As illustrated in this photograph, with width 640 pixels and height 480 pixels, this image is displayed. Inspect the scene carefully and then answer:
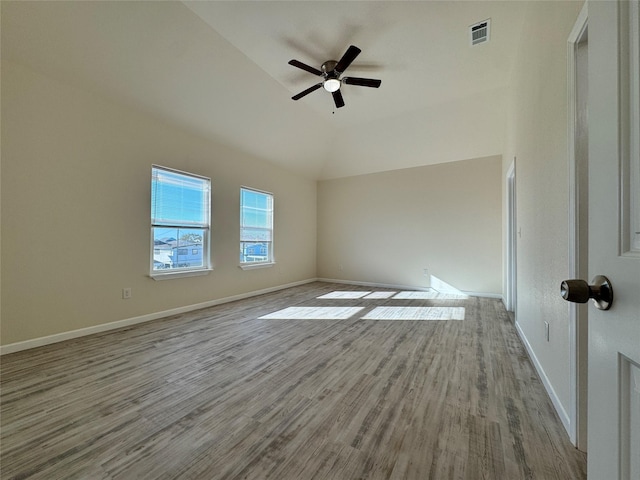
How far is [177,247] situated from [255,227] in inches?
63.7

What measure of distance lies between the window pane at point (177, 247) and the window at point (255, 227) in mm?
846

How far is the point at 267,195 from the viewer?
545 centimetres

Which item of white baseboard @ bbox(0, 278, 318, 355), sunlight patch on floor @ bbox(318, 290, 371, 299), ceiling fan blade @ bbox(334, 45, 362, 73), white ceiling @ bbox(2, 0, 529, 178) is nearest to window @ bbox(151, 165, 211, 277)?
white baseboard @ bbox(0, 278, 318, 355)

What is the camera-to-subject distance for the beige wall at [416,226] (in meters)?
4.96

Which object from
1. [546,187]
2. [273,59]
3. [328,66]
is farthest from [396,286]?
[273,59]

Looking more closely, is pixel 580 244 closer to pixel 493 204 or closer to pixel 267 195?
pixel 493 204

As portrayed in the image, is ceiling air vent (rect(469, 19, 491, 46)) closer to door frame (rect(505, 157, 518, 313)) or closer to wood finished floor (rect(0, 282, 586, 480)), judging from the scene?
door frame (rect(505, 157, 518, 313))

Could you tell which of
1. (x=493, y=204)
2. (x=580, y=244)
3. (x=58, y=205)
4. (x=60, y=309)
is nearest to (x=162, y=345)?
(x=60, y=309)

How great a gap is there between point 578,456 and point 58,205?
452 cm

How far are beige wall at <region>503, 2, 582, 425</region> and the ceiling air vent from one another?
1.15 feet

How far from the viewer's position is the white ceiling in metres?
2.49

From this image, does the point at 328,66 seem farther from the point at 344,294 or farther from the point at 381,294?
the point at 381,294

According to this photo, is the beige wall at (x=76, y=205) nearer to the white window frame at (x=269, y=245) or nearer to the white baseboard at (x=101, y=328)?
the white baseboard at (x=101, y=328)

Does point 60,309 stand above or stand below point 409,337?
above
